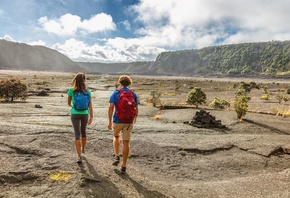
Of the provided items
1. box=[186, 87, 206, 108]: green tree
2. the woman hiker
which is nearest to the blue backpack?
the woman hiker

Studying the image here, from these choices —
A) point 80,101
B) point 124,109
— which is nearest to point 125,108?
point 124,109

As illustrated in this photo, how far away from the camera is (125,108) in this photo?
6.67m

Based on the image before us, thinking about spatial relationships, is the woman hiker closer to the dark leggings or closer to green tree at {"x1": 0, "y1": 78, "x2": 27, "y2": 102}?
the dark leggings

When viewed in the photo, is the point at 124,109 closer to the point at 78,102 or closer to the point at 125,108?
the point at 125,108

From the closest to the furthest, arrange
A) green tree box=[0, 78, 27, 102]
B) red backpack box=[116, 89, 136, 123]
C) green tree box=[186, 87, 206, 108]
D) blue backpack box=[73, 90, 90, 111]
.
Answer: red backpack box=[116, 89, 136, 123] → blue backpack box=[73, 90, 90, 111] → green tree box=[186, 87, 206, 108] → green tree box=[0, 78, 27, 102]

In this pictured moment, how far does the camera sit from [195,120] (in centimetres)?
1568

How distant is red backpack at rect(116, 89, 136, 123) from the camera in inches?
262

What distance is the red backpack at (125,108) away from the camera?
21.9 ft

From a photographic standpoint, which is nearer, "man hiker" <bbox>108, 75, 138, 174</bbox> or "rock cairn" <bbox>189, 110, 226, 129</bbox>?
"man hiker" <bbox>108, 75, 138, 174</bbox>

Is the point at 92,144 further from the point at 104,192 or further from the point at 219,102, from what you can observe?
the point at 219,102

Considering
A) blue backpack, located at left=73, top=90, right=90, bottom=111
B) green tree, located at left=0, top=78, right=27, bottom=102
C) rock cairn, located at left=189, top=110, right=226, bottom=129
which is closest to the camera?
blue backpack, located at left=73, top=90, right=90, bottom=111

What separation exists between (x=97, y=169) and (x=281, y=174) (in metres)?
5.25

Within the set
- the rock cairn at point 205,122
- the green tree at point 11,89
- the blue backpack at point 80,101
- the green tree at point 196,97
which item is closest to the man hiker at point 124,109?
the blue backpack at point 80,101

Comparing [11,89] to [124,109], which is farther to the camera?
[11,89]
